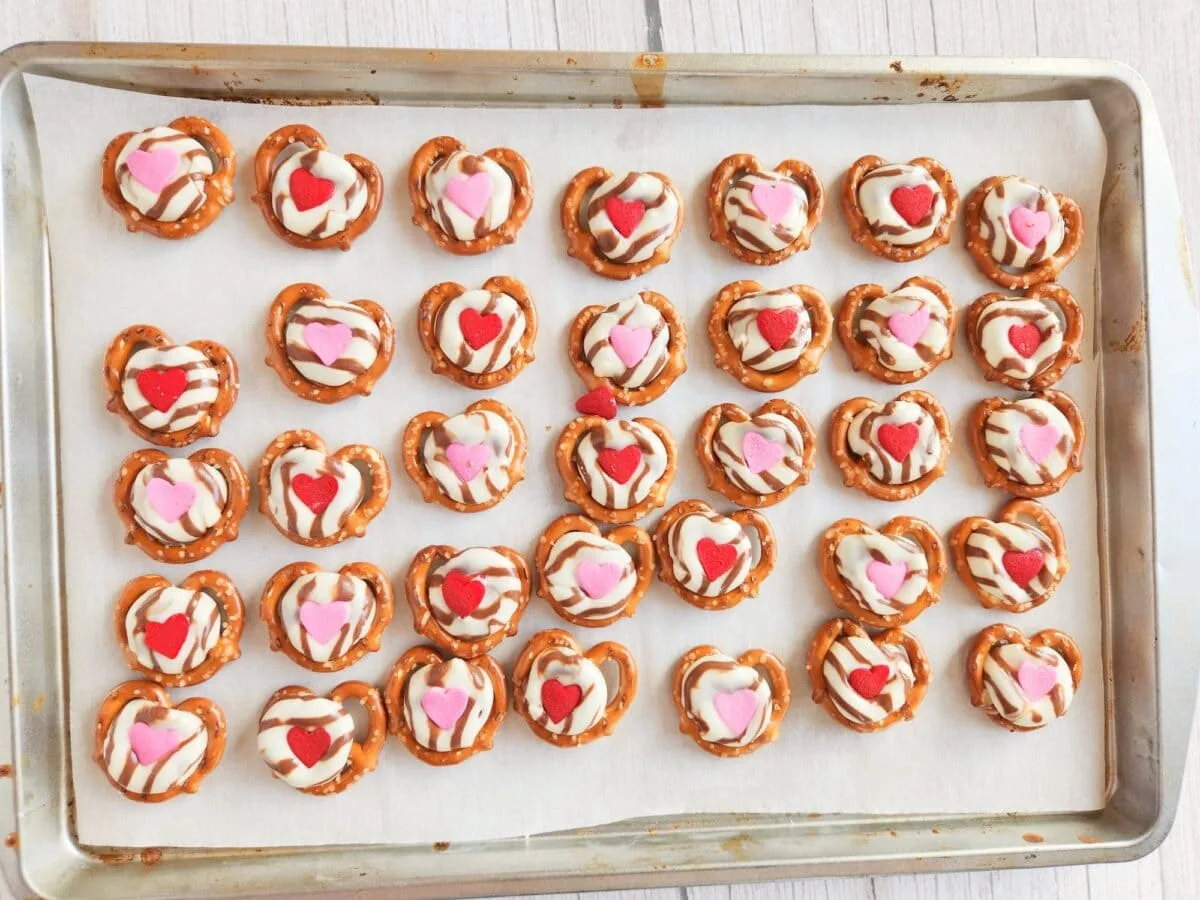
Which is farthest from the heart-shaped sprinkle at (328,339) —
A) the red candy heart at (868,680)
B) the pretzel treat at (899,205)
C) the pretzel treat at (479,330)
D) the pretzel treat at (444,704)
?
the red candy heart at (868,680)

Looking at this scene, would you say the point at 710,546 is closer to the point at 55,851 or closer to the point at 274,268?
the point at 274,268

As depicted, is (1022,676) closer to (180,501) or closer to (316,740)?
(316,740)

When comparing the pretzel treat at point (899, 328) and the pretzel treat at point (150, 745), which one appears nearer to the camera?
the pretzel treat at point (150, 745)

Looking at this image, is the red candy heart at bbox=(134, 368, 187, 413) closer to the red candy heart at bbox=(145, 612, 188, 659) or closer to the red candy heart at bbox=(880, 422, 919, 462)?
the red candy heart at bbox=(145, 612, 188, 659)

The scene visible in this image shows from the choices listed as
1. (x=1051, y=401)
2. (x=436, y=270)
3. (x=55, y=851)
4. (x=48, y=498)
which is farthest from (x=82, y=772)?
(x=1051, y=401)

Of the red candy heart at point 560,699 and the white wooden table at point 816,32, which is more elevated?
the white wooden table at point 816,32

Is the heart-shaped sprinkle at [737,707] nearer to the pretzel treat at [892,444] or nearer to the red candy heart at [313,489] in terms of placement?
the pretzel treat at [892,444]
